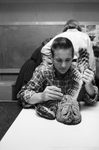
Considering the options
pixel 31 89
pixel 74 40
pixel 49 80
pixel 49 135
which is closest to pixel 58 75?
pixel 49 80

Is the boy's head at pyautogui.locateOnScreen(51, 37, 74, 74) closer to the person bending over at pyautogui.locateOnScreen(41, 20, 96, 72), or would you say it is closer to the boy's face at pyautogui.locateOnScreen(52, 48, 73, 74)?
the boy's face at pyautogui.locateOnScreen(52, 48, 73, 74)

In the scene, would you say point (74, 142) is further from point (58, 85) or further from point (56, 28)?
point (56, 28)

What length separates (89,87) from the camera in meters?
0.78

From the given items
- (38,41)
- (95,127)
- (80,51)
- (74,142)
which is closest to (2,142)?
(74,142)

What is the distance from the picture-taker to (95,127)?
618 mm

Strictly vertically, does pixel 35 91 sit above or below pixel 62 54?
below

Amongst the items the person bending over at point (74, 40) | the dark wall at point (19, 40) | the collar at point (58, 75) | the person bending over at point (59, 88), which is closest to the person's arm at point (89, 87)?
the person bending over at point (59, 88)

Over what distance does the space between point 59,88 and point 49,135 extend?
0.23 metres

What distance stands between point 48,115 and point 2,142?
228 millimetres

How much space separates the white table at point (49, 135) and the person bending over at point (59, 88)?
0.04 metres

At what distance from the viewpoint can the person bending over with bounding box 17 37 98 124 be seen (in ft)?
2.20

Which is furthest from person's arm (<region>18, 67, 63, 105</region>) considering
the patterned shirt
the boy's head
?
the boy's head

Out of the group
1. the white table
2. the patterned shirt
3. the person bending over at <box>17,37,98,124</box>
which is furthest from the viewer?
the patterned shirt

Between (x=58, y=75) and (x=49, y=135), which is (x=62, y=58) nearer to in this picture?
(x=58, y=75)
